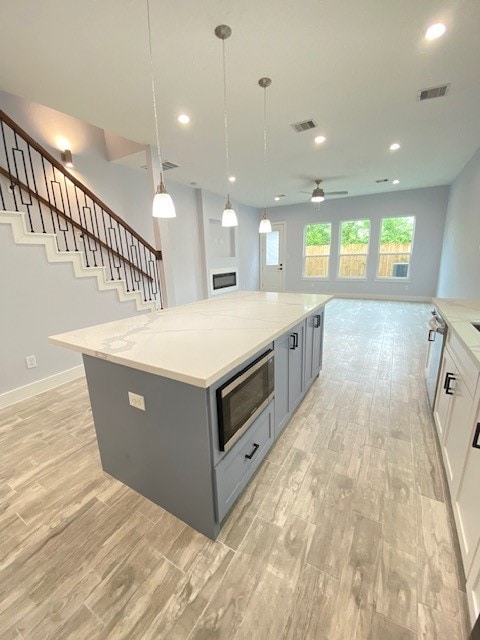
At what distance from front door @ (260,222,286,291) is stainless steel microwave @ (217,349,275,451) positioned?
7.59 m

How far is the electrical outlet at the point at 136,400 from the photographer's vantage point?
138 cm

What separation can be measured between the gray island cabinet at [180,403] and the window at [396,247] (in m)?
6.81

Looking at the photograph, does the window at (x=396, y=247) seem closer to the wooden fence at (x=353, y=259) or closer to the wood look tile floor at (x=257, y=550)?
the wooden fence at (x=353, y=259)

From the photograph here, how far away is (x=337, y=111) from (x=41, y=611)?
14.6 ft

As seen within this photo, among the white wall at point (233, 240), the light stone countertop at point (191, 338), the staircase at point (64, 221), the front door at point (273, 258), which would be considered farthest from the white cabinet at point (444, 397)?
the front door at point (273, 258)

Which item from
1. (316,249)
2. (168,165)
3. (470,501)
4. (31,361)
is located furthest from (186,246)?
(470,501)

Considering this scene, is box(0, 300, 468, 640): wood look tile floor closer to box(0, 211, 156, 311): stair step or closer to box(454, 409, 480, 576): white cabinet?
box(454, 409, 480, 576): white cabinet

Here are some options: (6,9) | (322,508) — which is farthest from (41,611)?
(6,9)

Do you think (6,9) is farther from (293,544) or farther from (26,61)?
(293,544)

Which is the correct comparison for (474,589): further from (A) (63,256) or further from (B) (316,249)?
(B) (316,249)

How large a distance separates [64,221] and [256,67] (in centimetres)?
304

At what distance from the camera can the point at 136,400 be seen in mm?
1399

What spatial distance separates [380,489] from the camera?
5.31 feet

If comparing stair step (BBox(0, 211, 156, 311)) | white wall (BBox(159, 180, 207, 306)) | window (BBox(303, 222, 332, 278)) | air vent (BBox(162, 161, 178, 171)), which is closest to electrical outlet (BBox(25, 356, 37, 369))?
stair step (BBox(0, 211, 156, 311))
